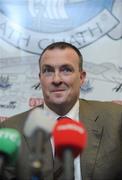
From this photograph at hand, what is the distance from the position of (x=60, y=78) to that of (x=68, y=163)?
2.23 ft

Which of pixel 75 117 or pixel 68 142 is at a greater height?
pixel 68 142

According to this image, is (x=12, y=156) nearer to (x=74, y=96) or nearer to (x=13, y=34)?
(x=74, y=96)

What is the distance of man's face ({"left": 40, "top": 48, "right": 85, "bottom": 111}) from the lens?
4.13 feet

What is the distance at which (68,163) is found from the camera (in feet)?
1.95

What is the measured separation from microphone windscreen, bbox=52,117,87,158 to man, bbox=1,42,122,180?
0.55 m

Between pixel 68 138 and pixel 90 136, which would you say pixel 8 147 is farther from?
pixel 90 136

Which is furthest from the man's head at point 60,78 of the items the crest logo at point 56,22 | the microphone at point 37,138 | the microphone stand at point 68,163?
the microphone stand at point 68,163

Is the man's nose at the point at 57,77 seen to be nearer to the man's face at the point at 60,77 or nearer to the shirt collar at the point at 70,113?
the man's face at the point at 60,77

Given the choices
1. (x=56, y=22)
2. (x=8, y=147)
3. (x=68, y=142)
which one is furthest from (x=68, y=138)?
(x=56, y=22)

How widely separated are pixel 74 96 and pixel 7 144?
2.21 feet

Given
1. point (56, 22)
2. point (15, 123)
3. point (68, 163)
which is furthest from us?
point (56, 22)

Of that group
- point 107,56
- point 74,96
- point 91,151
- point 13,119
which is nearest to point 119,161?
point 91,151

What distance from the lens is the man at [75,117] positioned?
4.06ft

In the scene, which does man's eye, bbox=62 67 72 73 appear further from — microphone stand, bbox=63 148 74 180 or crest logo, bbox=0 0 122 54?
microphone stand, bbox=63 148 74 180
